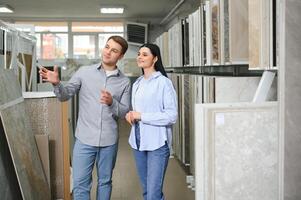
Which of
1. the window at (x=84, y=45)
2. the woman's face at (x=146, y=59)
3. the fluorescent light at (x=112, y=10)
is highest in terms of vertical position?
the fluorescent light at (x=112, y=10)

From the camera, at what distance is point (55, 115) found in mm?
3443

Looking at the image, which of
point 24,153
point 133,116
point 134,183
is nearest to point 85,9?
point 134,183

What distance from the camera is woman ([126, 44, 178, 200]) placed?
8.04 feet

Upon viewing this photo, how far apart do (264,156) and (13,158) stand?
1617 mm

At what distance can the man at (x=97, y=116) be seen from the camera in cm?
262

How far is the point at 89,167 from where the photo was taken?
265cm

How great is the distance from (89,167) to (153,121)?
0.59 meters

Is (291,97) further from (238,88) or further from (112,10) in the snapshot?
(112,10)

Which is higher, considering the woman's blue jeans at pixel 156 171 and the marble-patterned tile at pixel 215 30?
the marble-patterned tile at pixel 215 30

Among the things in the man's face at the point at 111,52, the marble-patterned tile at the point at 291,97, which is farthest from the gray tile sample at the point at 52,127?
the marble-patterned tile at the point at 291,97

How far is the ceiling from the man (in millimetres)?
6014

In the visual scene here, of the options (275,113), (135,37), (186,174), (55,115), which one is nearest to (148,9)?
(135,37)

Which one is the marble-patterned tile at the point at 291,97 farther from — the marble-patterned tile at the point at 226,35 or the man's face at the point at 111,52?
the man's face at the point at 111,52

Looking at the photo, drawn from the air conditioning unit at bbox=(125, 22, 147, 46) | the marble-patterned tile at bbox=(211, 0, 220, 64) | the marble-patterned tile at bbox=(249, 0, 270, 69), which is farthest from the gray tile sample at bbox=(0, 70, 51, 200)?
the air conditioning unit at bbox=(125, 22, 147, 46)
